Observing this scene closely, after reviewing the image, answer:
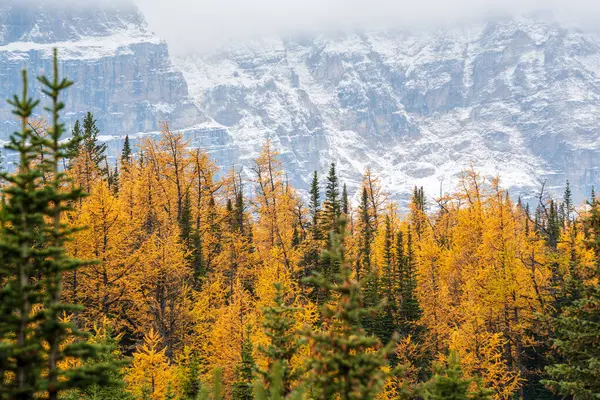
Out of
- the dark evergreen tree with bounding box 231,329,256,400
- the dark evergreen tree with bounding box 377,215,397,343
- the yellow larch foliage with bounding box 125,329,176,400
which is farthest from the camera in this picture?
the dark evergreen tree with bounding box 377,215,397,343

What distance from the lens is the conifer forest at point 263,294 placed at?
8.48m

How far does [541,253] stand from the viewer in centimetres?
4422

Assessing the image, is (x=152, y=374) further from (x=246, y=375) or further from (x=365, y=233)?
(x=365, y=233)

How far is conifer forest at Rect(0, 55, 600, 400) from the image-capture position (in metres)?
8.48

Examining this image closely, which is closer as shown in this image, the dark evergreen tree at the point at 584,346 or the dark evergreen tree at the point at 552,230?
the dark evergreen tree at the point at 584,346

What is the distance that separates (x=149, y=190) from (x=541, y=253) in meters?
30.2

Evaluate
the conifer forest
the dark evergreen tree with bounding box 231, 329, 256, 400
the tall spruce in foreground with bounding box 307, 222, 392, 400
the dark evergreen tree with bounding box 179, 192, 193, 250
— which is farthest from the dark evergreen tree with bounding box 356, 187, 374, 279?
the tall spruce in foreground with bounding box 307, 222, 392, 400

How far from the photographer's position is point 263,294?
33.3 metres

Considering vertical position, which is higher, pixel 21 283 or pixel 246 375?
pixel 21 283

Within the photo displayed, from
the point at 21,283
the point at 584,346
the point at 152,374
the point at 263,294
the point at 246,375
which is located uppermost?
the point at 21,283

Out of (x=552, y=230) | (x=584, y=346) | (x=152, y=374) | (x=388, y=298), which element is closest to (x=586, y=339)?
(x=584, y=346)

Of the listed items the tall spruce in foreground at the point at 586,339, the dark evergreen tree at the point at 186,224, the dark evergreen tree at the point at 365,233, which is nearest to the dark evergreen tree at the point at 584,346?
the tall spruce in foreground at the point at 586,339

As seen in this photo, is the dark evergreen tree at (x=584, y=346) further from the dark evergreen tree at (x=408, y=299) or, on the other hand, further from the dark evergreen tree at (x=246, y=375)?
the dark evergreen tree at (x=408, y=299)

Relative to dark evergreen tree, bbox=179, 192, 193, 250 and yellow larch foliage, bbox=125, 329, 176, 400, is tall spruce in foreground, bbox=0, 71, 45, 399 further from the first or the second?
dark evergreen tree, bbox=179, 192, 193, 250
